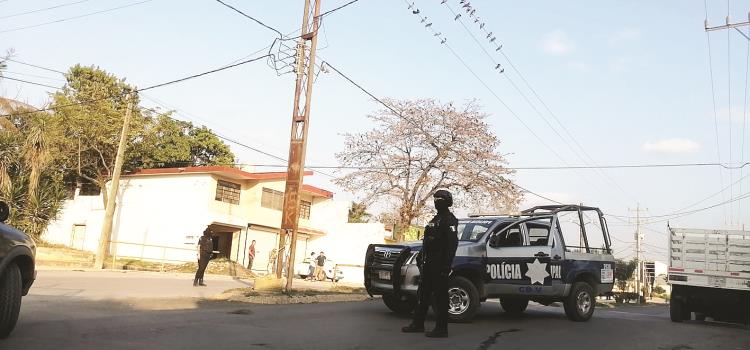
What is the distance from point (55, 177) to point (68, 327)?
96.5 ft

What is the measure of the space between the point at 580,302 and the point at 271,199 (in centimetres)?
2638

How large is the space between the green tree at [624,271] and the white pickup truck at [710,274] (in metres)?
55.6

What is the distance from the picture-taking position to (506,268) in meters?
10.3

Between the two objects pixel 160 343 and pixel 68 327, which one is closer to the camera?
pixel 160 343

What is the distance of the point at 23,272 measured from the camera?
634 centimetres

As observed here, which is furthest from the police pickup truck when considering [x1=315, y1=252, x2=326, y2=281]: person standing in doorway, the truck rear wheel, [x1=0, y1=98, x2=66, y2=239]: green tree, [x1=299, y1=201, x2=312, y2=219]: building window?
[x1=299, y1=201, x2=312, y2=219]: building window

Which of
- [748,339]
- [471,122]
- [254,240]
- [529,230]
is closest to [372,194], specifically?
[471,122]

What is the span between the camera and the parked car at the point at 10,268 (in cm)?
Answer: 565

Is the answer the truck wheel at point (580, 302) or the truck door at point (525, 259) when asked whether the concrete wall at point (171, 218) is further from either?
the truck wheel at point (580, 302)

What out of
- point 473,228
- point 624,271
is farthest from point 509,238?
point 624,271

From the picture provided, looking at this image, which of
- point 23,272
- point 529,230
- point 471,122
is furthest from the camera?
point 471,122

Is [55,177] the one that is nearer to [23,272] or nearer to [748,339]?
[23,272]

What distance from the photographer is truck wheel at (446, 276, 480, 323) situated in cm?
959

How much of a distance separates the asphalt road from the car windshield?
144 centimetres
